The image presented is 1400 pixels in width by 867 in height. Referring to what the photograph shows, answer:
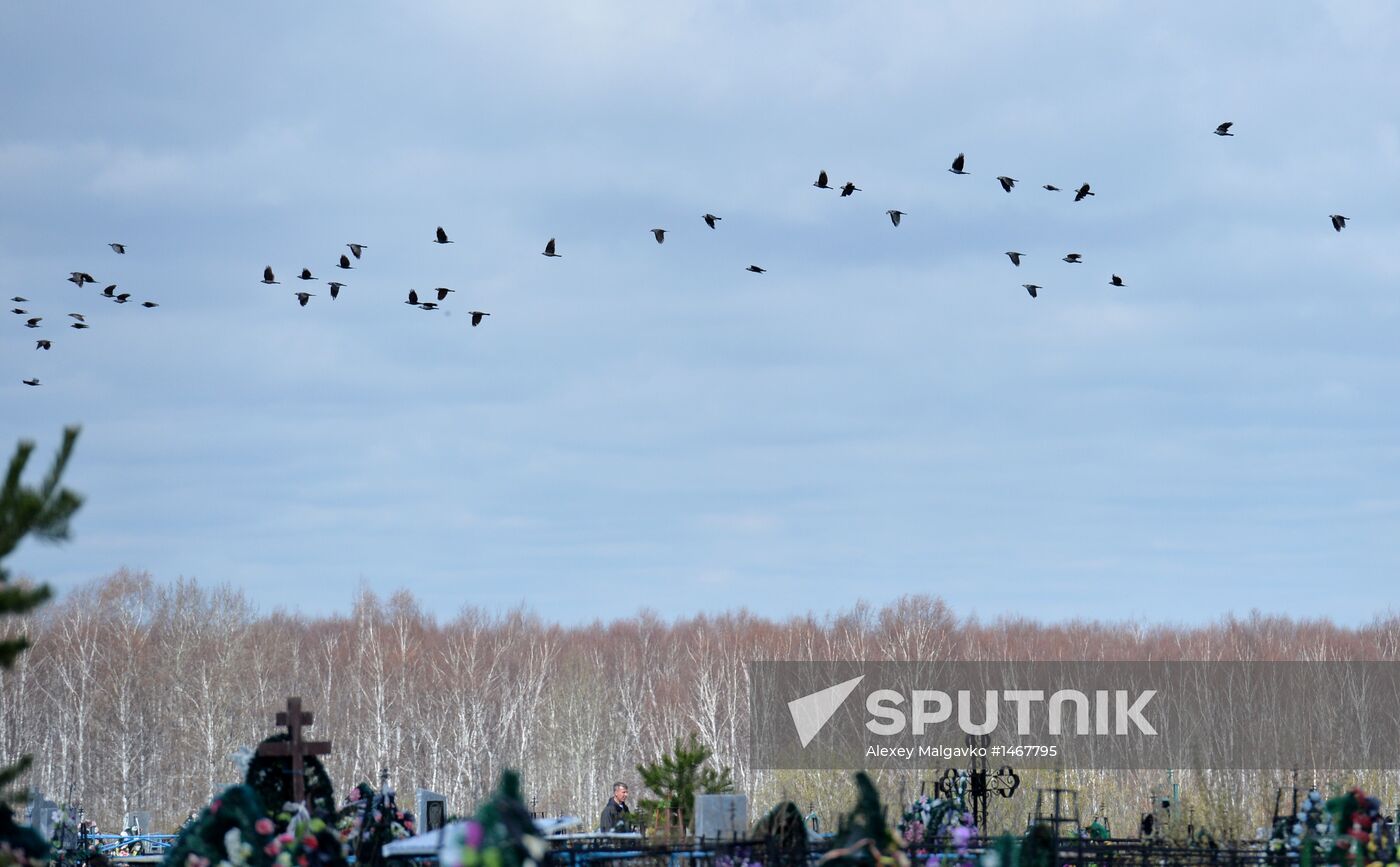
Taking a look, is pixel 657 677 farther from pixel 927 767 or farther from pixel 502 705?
pixel 927 767

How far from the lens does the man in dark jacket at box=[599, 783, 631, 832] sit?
2008 centimetres

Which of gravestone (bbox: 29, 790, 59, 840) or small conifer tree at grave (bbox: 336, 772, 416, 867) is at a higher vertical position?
small conifer tree at grave (bbox: 336, 772, 416, 867)

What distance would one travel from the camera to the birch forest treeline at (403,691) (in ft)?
187

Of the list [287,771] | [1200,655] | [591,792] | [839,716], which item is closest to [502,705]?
[591,792]

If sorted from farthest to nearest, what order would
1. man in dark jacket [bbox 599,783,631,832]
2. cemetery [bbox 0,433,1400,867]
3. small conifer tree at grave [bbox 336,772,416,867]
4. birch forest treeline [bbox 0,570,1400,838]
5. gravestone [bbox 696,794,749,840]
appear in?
birch forest treeline [bbox 0,570,1400,838]
cemetery [bbox 0,433,1400,867]
man in dark jacket [bbox 599,783,631,832]
gravestone [bbox 696,794,749,840]
small conifer tree at grave [bbox 336,772,416,867]

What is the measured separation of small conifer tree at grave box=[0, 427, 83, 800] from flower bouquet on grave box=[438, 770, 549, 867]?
2.43 meters

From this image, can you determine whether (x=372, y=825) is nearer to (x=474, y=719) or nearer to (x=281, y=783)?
(x=281, y=783)

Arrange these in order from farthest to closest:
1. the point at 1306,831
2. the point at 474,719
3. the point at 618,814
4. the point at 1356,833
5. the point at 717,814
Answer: the point at 474,719, the point at 618,814, the point at 717,814, the point at 1306,831, the point at 1356,833

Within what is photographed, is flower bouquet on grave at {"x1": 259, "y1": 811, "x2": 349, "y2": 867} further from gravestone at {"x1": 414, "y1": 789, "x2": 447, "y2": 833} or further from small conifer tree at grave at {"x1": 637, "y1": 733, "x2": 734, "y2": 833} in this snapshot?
small conifer tree at grave at {"x1": 637, "y1": 733, "x2": 734, "y2": 833}

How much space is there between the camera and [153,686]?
A: 5997 centimetres

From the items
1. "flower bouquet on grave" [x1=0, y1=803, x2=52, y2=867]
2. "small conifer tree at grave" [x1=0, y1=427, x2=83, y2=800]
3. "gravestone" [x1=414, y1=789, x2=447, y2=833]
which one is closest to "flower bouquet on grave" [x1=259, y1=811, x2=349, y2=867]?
"flower bouquet on grave" [x1=0, y1=803, x2=52, y2=867]

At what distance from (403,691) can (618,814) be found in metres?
40.0

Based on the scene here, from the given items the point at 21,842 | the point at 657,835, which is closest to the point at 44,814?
the point at 657,835

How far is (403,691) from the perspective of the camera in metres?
59.1
